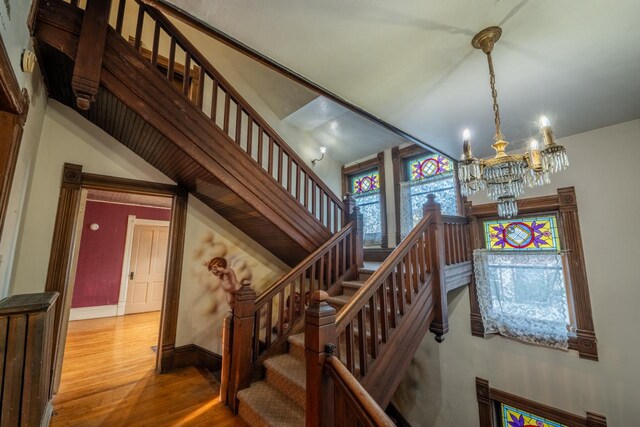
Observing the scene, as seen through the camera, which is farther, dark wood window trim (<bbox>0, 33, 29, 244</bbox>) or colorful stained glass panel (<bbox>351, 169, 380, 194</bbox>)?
colorful stained glass panel (<bbox>351, 169, 380, 194</bbox>)

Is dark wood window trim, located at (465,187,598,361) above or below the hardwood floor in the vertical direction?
above

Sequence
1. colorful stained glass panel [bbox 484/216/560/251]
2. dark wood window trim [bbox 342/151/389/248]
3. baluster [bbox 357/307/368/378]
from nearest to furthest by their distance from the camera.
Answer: baluster [bbox 357/307/368/378] < colorful stained glass panel [bbox 484/216/560/251] < dark wood window trim [bbox 342/151/389/248]

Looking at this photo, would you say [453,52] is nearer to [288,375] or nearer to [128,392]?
[288,375]

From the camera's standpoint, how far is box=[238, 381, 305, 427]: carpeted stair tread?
5.86ft

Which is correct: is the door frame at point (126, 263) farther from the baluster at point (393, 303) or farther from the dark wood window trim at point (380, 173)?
the baluster at point (393, 303)

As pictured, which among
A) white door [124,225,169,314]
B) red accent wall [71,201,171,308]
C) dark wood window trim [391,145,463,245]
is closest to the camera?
dark wood window trim [391,145,463,245]

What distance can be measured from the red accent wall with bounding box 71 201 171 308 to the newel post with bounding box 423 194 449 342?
6054mm

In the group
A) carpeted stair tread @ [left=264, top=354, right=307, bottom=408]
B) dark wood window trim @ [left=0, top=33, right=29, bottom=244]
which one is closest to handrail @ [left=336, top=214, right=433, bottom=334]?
carpeted stair tread @ [left=264, top=354, right=307, bottom=408]

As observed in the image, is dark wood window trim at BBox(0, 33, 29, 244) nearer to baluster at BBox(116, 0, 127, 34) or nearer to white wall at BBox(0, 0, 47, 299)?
white wall at BBox(0, 0, 47, 299)

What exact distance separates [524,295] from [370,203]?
2449 mm

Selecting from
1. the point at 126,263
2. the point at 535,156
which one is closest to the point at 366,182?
the point at 535,156

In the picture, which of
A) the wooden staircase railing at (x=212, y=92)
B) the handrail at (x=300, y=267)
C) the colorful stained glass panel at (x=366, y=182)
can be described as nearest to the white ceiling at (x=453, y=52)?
the wooden staircase railing at (x=212, y=92)

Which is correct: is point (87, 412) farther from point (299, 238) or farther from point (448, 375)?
point (448, 375)

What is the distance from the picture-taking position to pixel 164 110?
2.05 m
